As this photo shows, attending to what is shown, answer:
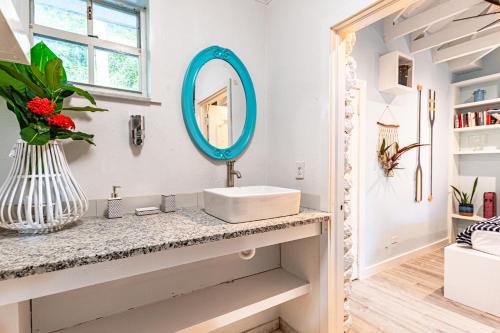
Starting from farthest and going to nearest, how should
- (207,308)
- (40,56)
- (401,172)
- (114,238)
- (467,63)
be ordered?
(467,63), (401,172), (207,308), (40,56), (114,238)

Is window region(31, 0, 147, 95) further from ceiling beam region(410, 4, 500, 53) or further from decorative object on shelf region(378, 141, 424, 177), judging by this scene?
ceiling beam region(410, 4, 500, 53)

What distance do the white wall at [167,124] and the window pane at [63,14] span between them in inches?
4.4

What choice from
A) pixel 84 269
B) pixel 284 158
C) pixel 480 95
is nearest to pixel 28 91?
pixel 84 269

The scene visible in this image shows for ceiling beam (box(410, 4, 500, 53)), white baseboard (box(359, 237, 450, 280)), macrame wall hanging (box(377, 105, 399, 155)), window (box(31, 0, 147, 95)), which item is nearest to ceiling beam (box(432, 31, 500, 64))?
ceiling beam (box(410, 4, 500, 53))

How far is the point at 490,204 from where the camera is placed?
127 inches

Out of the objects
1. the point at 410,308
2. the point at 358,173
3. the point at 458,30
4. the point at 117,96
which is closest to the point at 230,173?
the point at 117,96

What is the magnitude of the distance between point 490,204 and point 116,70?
14.2 ft

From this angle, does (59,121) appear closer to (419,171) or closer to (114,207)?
(114,207)

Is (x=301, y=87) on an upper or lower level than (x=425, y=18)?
lower

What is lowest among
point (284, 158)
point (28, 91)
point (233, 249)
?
point (233, 249)

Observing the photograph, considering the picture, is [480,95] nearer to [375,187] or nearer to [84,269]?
[375,187]

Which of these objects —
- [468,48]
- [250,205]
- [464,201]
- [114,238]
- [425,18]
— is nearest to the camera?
[114,238]

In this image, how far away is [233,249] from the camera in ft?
3.89

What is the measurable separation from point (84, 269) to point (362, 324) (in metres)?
1.93
